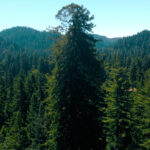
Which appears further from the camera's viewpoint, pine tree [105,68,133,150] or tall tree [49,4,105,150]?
Answer: pine tree [105,68,133,150]

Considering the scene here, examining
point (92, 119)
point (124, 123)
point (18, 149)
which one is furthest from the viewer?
point (18, 149)

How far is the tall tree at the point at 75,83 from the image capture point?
33.6ft

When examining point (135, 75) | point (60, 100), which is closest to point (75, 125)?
point (60, 100)

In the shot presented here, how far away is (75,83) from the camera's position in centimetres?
1033

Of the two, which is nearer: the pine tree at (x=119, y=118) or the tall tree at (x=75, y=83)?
the tall tree at (x=75, y=83)

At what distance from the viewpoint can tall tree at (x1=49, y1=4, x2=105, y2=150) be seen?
33.6ft

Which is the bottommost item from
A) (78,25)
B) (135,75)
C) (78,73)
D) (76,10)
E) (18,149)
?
(18,149)

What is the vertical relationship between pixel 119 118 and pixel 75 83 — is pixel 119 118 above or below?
below

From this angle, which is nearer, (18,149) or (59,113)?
(59,113)

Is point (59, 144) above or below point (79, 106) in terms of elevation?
below

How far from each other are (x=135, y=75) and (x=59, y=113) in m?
61.6

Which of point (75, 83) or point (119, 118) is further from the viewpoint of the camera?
point (119, 118)

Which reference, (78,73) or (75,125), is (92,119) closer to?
(75,125)

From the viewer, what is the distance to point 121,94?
1378 centimetres
